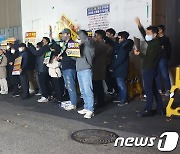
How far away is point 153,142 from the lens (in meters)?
4.99

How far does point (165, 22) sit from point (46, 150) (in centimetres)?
556

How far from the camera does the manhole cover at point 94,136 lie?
5.13 metres

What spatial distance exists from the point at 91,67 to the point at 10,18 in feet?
23.2

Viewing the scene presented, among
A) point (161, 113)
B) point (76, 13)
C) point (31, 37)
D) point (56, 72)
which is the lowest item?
point (161, 113)

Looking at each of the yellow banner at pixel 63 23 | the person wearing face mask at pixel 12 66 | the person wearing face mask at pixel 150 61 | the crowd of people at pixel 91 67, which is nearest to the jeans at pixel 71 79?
the crowd of people at pixel 91 67

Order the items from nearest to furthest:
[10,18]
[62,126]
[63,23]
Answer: [62,126] → [63,23] → [10,18]

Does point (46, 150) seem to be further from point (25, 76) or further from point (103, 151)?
point (25, 76)

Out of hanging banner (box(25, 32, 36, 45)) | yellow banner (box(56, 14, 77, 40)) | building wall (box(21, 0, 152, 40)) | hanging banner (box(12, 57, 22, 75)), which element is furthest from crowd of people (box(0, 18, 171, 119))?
yellow banner (box(56, 14, 77, 40))

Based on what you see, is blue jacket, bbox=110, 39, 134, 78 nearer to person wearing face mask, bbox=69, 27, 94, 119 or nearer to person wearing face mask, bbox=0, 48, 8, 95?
person wearing face mask, bbox=69, 27, 94, 119

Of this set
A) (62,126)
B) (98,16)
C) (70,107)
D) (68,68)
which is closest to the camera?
(62,126)

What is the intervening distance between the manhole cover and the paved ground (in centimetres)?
14

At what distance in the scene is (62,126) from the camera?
603 cm

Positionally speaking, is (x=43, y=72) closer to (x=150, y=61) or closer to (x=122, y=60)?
(x=122, y=60)

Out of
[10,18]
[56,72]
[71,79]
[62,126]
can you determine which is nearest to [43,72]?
[56,72]
